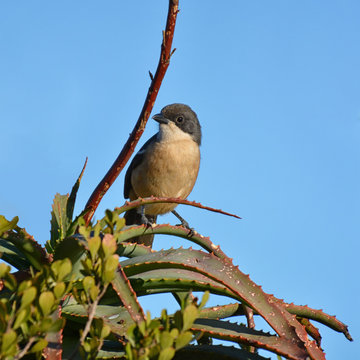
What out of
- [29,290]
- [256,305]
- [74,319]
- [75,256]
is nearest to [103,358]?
[74,319]

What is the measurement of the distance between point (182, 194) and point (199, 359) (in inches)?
123

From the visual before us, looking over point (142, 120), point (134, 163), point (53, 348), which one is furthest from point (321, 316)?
point (134, 163)

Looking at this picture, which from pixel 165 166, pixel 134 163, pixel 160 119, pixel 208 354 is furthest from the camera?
pixel 160 119

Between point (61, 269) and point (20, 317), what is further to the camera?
point (61, 269)

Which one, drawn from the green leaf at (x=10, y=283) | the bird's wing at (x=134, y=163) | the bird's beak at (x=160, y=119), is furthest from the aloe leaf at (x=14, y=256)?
the bird's beak at (x=160, y=119)

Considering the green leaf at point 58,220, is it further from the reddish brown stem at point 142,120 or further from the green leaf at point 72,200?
the reddish brown stem at point 142,120

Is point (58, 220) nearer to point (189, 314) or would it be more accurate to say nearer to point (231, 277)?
point (231, 277)

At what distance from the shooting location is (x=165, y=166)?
17.4ft

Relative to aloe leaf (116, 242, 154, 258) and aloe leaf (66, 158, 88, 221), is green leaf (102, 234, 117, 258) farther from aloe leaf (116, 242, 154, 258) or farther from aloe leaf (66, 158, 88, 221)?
aloe leaf (66, 158, 88, 221)

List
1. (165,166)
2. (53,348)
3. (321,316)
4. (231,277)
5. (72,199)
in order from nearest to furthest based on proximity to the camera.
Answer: (53,348)
(231,277)
(321,316)
(72,199)
(165,166)

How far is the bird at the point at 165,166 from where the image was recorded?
17.3 feet

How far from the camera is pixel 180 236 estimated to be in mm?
2711

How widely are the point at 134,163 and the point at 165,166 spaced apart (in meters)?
0.47

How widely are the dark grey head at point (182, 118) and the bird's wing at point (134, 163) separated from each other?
0.24 meters
